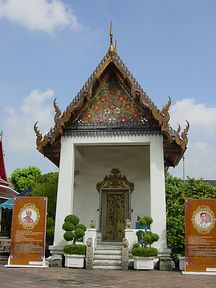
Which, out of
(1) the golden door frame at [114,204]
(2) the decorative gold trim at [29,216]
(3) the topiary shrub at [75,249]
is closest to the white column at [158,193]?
(3) the topiary shrub at [75,249]

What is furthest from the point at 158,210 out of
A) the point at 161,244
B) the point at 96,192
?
the point at 96,192

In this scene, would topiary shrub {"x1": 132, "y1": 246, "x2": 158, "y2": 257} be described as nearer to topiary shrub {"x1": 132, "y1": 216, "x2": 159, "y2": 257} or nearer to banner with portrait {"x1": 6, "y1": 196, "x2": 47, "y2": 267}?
A: topiary shrub {"x1": 132, "y1": 216, "x2": 159, "y2": 257}

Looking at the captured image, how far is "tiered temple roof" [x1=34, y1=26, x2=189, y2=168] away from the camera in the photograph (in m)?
10.9

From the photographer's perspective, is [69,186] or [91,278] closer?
[91,278]

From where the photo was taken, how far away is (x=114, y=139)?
36.1ft

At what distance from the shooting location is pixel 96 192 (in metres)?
13.0

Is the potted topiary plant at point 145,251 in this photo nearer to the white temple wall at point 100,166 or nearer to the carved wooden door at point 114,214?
the white temple wall at point 100,166

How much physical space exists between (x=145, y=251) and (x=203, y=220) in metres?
1.61

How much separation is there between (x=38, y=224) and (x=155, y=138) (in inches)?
157

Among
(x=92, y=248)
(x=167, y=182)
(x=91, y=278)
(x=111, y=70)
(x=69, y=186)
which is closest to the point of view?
(x=91, y=278)

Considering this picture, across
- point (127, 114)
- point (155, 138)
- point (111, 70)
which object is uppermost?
point (111, 70)

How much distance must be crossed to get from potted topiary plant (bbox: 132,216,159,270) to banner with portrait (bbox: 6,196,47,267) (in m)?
2.34

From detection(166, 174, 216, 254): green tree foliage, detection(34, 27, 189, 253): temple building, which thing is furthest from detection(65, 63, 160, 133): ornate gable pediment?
detection(166, 174, 216, 254): green tree foliage

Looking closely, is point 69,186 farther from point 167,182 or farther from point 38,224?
point 167,182
